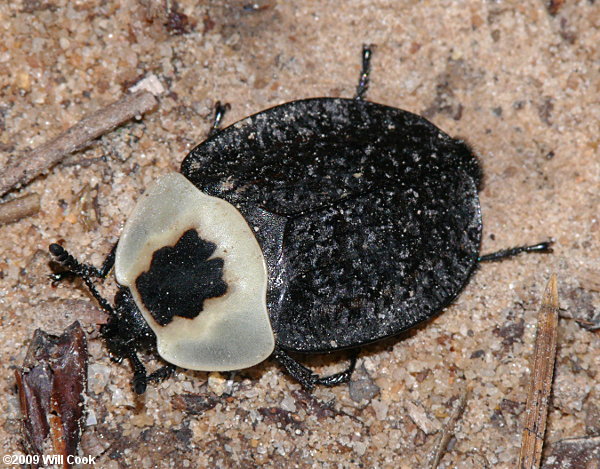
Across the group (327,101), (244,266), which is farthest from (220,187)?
(327,101)

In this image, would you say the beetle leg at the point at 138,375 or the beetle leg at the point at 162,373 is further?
the beetle leg at the point at 162,373

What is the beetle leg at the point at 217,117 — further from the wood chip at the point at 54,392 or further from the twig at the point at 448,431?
the twig at the point at 448,431

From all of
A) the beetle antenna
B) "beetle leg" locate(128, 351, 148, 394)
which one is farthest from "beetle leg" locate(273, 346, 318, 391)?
the beetle antenna

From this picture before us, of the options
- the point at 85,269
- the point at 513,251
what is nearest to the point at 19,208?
the point at 85,269

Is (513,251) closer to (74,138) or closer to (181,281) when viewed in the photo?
(181,281)

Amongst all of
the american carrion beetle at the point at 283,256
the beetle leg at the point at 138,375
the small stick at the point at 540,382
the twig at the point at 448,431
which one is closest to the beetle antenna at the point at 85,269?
the american carrion beetle at the point at 283,256

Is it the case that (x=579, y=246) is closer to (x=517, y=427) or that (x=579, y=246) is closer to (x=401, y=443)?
(x=517, y=427)

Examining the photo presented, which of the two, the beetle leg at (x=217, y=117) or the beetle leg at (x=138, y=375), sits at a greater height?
the beetle leg at (x=217, y=117)

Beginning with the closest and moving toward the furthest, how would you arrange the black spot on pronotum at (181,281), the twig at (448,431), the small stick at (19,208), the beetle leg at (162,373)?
the black spot on pronotum at (181,281) < the beetle leg at (162,373) < the twig at (448,431) < the small stick at (19,208)
